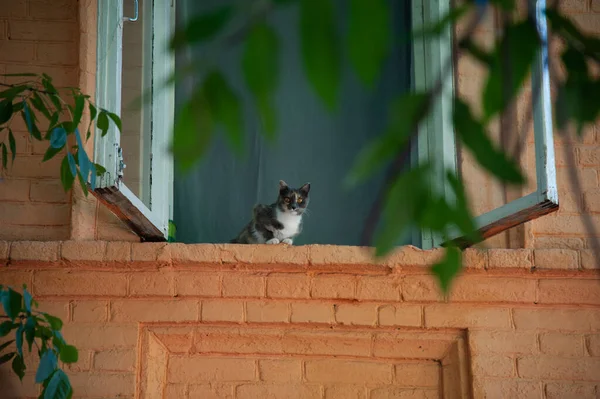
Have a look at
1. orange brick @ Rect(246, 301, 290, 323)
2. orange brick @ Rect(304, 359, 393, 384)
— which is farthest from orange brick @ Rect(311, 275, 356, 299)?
orange brick @ Rect(304, 359, 393, 384)

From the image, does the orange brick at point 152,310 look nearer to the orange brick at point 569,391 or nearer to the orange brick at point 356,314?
the orange brick at point 356,314

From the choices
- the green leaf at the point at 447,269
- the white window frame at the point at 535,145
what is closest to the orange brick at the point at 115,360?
the white window frame at the point at 535,145

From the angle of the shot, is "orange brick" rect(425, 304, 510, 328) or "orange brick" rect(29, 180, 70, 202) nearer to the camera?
"orange brick" rect(425, 304, 510, 328)

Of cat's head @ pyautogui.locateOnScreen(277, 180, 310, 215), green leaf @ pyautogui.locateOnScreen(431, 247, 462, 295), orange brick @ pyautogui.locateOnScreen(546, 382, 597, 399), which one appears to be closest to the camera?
green leaf @ pyautogui.locateOnScreen(431, 247, 462, 295)

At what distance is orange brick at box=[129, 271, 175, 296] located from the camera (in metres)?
3.26

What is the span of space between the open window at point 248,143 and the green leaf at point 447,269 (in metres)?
1.39

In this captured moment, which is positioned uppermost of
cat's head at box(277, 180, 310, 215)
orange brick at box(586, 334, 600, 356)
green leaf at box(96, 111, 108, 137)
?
cat's head at box(277, 180, 310, 215)

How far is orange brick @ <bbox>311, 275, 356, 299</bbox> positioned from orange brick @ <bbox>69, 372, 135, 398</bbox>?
2.21ft

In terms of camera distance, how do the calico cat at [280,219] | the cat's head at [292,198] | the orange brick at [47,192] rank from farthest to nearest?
the cat's head at [292,198] → the calico cat at [280,219] → the orange brick at [47,192]

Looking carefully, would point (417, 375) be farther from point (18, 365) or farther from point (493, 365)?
point (18, 365)

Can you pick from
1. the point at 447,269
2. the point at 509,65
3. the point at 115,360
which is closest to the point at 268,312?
the point at 115,360

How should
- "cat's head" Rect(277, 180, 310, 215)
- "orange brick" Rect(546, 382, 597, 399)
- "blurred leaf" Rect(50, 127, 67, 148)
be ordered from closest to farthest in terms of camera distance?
"blurred leaf" Rect(50, 127, 67, 148) → "orange brick" Rect(546, 382, 597, 399) → "cat's head" Rect(277, 180, 310, 215)

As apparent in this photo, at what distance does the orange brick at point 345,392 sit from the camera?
3.28 m

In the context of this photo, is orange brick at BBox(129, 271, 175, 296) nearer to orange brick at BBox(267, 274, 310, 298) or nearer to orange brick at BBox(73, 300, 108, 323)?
orange brick at BBox(73, 300, 108, 323)
